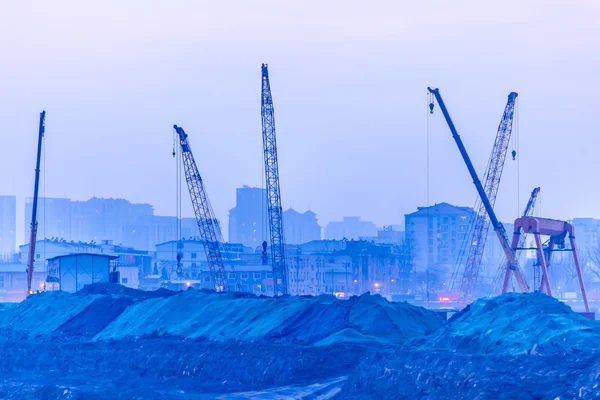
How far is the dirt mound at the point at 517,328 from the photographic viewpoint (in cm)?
2659

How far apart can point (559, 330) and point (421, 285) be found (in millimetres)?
137838

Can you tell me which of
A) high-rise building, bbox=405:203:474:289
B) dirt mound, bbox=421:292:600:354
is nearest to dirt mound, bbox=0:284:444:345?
dirt mound, bbox=421:292:600:354

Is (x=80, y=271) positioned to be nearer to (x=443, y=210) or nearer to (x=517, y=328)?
(x=517, y=328)

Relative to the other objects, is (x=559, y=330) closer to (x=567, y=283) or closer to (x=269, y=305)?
(x=269, y=305)

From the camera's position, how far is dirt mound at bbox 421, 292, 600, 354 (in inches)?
1047

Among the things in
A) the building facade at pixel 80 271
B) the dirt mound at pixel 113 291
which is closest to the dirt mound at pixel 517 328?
the dirt mound at pixel 113 291

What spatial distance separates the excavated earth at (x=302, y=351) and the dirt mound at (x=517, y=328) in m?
0.05

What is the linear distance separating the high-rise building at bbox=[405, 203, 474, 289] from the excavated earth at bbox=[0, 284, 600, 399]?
130253mm

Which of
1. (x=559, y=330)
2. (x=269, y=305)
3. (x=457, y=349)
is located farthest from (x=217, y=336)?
(x=559, y=330)

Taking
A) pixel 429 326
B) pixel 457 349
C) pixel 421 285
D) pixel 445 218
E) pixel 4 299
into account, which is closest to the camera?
pixel 457 349

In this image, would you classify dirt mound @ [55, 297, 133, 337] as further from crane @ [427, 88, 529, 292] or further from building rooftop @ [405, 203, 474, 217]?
building rooftop @ [405, 203, 474, 217]

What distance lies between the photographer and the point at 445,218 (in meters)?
181

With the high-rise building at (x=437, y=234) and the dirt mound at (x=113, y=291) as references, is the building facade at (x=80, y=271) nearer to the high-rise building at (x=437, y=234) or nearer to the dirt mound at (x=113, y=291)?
the dirt mound at (x=113, y=291)

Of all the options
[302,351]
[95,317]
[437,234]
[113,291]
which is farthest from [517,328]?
[437,234]
